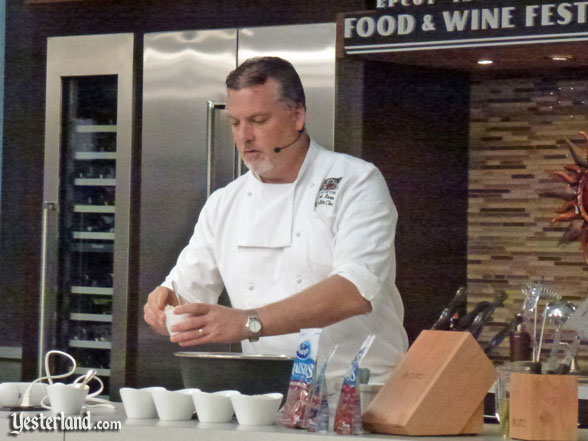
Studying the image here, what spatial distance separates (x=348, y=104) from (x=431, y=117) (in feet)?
1.22

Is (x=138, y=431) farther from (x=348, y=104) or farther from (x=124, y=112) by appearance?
(x=124, y=112)

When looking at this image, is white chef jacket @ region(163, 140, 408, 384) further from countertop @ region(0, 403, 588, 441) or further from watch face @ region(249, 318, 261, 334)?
countertop @ region(0, 403, 588, 441)

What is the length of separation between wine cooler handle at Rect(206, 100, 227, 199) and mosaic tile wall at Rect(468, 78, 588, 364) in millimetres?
915

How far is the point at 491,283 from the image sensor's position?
3916 millimetres

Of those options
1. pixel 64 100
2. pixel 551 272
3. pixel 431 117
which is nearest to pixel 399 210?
pixel 431 117

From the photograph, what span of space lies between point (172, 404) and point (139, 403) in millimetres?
76

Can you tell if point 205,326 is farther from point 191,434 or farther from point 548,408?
point 548,408

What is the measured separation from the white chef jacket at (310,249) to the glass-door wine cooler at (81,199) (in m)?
1.17

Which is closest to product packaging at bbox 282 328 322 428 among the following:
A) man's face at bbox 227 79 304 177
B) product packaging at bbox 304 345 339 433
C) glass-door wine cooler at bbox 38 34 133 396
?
product packaging at bbox 304 345 339 433

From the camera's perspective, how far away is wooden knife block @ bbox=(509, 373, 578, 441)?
187 centimetres

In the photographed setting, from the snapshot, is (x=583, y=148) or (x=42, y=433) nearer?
(x=42, y=433)

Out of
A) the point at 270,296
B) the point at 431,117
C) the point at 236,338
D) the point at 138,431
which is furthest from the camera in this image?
the point at 431,117

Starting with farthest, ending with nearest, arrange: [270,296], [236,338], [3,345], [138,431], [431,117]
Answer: [3,345]
[431,117]
[270,296]
[236,338]
[138,431]

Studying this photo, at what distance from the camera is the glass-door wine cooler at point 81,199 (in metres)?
4.01
